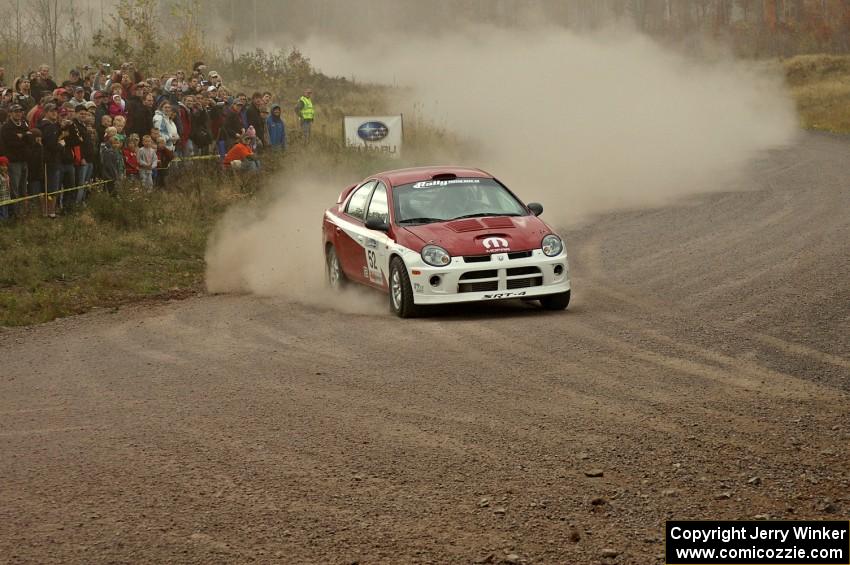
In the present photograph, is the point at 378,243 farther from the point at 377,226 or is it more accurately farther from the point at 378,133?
the point at 378,133

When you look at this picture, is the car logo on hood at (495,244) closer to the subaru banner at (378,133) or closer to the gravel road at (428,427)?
the gravel road at (428,427)

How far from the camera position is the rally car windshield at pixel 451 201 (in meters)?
13.5

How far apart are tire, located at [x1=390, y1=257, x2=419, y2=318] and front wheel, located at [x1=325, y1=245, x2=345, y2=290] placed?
1.76m

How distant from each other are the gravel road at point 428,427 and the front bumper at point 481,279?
273 mm

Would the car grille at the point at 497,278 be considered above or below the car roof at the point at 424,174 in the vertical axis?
below

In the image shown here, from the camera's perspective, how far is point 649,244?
18234mm

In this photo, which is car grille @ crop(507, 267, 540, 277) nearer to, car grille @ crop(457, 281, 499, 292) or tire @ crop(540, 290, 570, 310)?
car grille @ crop(457, 281, 499, 292)

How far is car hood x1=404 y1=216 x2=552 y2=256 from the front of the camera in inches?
500

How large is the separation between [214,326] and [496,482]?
675 cm

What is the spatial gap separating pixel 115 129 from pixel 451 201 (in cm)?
917

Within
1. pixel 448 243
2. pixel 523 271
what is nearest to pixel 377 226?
pixel 448 243

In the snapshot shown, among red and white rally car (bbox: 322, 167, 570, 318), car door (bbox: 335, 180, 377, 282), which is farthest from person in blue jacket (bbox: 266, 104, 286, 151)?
red and white rally car (bbox: 322, 167, 570, 318)

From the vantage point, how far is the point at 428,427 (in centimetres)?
802

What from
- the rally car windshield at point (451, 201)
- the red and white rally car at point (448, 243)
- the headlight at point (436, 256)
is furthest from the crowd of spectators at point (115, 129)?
the headlight at point (436, 256)
